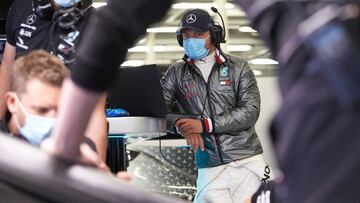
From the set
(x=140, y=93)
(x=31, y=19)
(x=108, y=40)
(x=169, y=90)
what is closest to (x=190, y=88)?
(x=169, y=90)

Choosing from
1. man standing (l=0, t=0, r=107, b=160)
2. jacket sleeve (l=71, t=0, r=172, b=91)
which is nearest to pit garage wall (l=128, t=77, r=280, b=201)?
man standing (l=0, t=0, r=107, b=160)

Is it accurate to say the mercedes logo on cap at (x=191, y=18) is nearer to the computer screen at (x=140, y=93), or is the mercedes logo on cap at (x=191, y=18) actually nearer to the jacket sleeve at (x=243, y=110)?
the jacket sleeve at (x=243, y=110)

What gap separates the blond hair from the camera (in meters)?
1.90

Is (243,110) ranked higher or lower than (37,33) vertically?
lower

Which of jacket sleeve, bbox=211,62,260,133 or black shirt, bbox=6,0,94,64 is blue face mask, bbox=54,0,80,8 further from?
jacket sleeve, bbox=211,62,260,133

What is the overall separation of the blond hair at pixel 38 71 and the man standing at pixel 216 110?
267cm

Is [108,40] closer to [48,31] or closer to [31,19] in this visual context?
A: [48,31]

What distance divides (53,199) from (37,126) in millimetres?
818

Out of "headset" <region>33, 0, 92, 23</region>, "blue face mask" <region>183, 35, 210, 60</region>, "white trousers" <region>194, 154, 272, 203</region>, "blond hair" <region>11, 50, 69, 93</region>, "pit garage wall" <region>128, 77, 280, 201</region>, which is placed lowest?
"pit garage wall" <region>128, 77, 280, 201</region>

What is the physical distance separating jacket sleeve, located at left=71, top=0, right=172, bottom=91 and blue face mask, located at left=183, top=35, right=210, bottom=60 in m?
3.53

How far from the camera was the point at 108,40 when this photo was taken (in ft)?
3.75

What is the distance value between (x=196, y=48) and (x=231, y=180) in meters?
0.84

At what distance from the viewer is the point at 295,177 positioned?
105 cm

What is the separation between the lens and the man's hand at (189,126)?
4.56 meters
